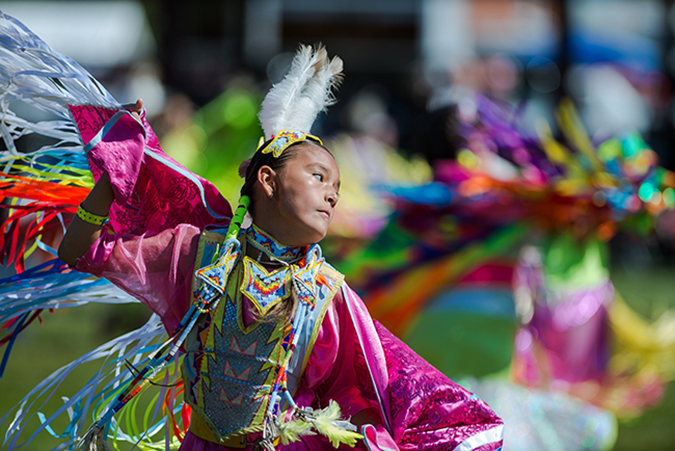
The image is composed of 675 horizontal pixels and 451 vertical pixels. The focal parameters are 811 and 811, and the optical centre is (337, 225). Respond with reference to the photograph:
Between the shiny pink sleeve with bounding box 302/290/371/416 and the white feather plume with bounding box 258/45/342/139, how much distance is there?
433 mm

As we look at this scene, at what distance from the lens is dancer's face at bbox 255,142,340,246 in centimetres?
180

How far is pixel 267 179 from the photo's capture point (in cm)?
185

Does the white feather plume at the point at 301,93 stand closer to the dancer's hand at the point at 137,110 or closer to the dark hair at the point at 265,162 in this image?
the dark hair at the point at 265,162

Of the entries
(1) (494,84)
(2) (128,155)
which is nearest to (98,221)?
(2) (128,155)

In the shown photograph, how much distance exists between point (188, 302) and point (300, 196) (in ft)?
1.19

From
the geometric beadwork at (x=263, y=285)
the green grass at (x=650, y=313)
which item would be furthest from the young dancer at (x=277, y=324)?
the green grass at (x=650, y=313)

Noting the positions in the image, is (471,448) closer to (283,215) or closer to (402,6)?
(283,215)

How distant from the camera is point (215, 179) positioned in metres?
5.62

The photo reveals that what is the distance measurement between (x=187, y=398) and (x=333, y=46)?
38.7 feet

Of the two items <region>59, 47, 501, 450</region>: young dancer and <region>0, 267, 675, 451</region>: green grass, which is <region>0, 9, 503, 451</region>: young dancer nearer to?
<region>59, 47, 501, 450</region>: young dancer

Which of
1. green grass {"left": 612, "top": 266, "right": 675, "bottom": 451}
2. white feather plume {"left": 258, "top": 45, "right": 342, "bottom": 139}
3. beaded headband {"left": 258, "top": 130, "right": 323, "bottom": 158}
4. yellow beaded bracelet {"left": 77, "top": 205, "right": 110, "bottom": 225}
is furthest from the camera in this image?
green grass {"left": 612, "top": 266, "right": 675, "bottom": 451}

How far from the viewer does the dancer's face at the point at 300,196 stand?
180 centimetres

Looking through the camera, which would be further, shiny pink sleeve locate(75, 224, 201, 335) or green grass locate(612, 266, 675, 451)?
green grass locate(612, 266, 675, 451)

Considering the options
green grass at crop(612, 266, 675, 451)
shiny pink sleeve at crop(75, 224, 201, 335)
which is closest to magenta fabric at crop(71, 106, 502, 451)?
shiny pink sleeve at crop(75, 224, 201, 335)
